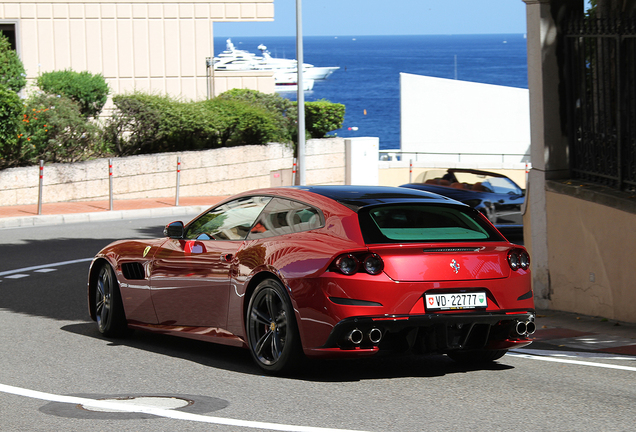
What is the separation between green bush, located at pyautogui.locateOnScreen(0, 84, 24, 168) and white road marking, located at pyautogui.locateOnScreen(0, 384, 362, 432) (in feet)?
53.3

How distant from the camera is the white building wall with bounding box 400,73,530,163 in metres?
37.2

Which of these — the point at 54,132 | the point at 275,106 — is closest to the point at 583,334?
the point at 54,132

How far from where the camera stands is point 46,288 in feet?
38.2

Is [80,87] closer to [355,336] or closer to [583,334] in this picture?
[583,334]

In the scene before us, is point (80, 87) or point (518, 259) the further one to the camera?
point (80, 87)

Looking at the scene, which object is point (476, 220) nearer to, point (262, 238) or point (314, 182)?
point (262, 238)

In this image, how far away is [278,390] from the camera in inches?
247

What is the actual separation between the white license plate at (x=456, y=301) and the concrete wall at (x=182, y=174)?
690 inches

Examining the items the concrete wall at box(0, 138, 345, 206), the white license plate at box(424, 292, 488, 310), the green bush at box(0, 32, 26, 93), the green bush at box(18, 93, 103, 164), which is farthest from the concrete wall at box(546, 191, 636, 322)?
the green bush at box(0, 32, 26, 93)

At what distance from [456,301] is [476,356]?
1077 mm

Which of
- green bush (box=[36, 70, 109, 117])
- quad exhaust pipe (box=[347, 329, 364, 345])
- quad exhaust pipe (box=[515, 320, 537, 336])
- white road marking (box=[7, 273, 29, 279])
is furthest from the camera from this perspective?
green bush (box=[36, 70, 109, 117])

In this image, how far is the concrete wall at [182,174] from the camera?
22.5 m

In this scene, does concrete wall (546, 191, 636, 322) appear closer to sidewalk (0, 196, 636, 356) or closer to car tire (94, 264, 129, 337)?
sidewalk (0, 196, 636, 356)

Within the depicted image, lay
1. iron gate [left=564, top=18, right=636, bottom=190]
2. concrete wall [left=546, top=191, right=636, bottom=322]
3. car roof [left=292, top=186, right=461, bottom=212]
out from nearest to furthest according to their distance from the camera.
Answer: car roof [left=292, top=186, right=461, bottom=212] < concrete wall [left=546, top=191, right=636, bottom=322] < iron gate [left=564, top=18, right=636, bottom=190]
